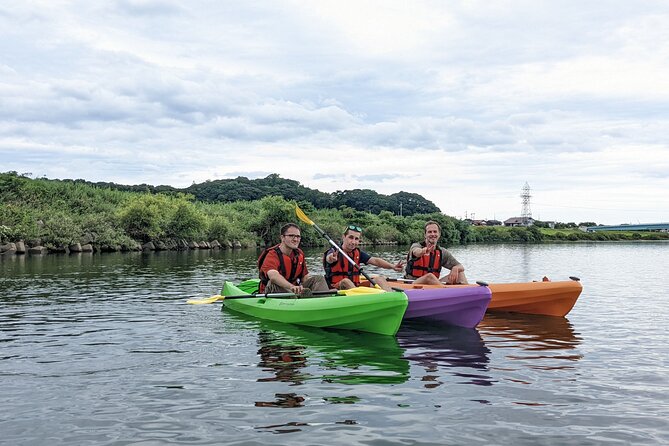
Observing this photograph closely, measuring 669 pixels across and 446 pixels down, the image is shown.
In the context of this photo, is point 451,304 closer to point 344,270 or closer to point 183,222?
point 344,270

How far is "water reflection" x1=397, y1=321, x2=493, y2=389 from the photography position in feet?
20.8

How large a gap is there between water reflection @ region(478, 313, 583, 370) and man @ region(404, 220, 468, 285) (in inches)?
38.9

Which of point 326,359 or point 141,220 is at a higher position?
point 141,220

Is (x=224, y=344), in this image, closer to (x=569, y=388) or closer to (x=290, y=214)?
(x=569, y=388)

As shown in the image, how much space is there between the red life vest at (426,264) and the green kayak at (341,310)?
2.40 meters

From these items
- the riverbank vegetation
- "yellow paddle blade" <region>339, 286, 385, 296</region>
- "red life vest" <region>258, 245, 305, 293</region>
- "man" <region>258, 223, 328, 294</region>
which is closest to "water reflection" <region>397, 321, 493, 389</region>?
"yellow paddle blade" <region>339, 286, 385, 296</region>

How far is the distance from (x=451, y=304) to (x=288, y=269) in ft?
8.73

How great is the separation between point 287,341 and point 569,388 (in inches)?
154

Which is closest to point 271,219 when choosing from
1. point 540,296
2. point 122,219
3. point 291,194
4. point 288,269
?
point 122,219

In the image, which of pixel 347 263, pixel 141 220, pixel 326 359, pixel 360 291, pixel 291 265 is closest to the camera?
pixel 326 359

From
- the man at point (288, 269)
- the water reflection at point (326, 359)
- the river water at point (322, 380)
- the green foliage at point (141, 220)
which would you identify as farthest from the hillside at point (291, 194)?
the water reflection at point (326, 359)

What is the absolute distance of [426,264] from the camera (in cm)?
1098

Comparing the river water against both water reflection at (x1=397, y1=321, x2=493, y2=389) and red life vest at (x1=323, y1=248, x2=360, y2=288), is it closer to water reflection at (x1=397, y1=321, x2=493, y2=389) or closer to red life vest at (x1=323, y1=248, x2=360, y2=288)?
water reflection at (x1=397, y1=321, x2=493, y2=389)

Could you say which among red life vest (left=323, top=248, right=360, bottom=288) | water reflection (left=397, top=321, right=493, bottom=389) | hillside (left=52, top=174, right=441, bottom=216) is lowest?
water reflection (left=397, top=321, right=493, bottom=389)
